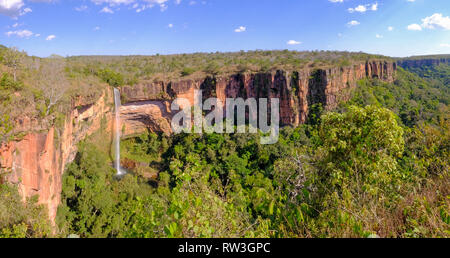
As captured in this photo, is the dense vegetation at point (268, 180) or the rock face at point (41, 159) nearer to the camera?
the dense vegetation at point (268, 180)

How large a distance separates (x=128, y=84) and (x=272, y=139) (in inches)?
542

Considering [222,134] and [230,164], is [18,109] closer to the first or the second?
[230,164]

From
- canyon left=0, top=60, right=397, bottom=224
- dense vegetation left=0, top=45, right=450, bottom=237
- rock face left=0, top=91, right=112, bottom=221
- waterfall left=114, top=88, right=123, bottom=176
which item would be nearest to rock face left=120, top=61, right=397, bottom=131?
canyon left=0, top=60, right=397, bottom=224

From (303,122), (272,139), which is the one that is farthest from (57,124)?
(303,122)

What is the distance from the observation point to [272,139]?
825 inches

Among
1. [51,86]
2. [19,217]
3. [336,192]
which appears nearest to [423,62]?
[336,192]

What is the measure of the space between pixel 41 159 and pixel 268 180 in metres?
11.5

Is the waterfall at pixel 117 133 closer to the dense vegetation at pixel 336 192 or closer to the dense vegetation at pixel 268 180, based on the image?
the dense vegetation at pixel 268 180

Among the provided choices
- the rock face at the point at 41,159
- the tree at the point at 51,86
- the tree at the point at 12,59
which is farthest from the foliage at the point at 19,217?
the tree at the point at 12,59

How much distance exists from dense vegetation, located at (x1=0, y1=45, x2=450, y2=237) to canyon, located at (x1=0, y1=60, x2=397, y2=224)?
1.03 meters

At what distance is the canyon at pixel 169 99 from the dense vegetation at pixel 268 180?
1.03m

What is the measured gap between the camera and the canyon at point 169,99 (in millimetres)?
11266

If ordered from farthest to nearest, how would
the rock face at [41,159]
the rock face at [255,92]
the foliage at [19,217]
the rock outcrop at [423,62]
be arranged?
the rock outcrop at [423,62]
the rock face at [255,92]
the rock face at [41,159]
the foliage at [19,217]

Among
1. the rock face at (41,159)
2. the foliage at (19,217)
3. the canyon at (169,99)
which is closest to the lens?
the foliage at (19,217)
